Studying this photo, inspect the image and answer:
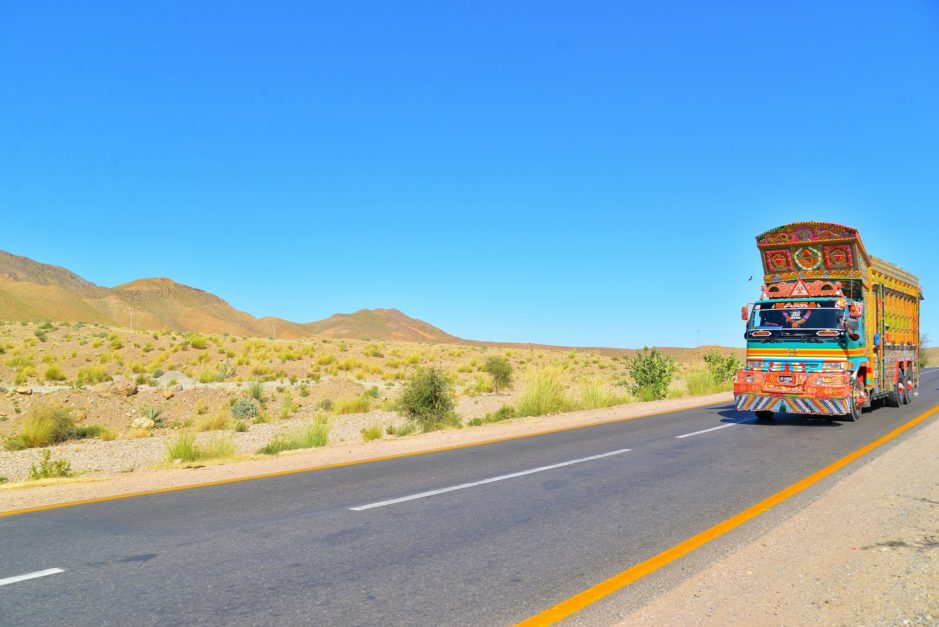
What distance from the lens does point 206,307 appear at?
457 feet

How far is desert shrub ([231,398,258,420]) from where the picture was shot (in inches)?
986

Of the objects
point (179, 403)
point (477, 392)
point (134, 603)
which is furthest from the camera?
point (477, 392)

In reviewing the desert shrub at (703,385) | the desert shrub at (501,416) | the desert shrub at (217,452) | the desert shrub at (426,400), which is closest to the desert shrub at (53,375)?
the desert shrub at (426,400)

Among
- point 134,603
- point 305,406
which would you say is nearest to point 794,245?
point 134,603

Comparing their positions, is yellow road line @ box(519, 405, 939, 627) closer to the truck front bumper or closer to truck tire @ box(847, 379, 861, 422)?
the truck front bumper

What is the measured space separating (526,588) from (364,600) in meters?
1.17

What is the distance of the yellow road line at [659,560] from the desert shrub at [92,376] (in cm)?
3313

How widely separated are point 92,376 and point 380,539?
110ft

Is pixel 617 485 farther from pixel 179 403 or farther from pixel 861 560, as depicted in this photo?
pixel 179 403

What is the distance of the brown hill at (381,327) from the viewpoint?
158m

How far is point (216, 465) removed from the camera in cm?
1199

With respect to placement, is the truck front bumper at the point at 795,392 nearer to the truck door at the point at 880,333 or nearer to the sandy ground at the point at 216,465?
the truck door at the point at 880,333

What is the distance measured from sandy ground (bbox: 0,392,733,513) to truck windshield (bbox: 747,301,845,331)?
4.37 m

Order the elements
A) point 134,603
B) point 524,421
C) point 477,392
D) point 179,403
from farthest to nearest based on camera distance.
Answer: point 477,392
point 179,403
point 524,421
point 134,603
